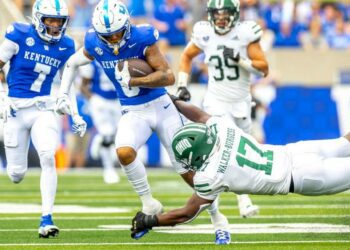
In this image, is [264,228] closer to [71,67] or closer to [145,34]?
[145,34]

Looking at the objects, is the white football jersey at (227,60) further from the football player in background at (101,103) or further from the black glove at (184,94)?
the football player in background at (101,103)

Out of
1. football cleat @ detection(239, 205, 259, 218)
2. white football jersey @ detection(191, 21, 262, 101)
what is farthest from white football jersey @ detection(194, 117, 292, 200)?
white football jersey @ detection(191, 21, 262, 101)

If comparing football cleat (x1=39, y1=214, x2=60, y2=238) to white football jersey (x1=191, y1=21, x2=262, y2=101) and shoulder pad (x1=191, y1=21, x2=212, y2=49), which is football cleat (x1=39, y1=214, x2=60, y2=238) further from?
shoulder pad (x1=191, y1=21, x2=212, y2=49)

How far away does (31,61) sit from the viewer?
338 inches

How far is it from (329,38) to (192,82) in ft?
12.7

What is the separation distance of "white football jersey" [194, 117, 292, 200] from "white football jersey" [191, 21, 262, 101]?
2.63 m

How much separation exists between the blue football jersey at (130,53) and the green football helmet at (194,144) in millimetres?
1569

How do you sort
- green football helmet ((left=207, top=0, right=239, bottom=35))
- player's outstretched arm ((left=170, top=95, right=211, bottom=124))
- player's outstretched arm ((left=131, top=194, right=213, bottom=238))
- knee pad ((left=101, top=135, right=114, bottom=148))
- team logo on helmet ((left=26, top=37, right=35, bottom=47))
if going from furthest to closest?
knee pad ((left=101, top=135, right=114, bottom=148)) → green football helmet ((left=207, top=0, right=239, bottom=35)) → team logo on helmet ((left=26, top=37, right=35, bottom=47)) → player's outstretched arm ((left=170, top=95, right=211, bottom=124)) → player's outstretched arm ((left=131, top=194, right=213, bottom=238))

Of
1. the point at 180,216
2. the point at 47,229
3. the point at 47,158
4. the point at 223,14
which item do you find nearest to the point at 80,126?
the point at 47,158

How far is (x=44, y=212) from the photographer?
26.3 feet

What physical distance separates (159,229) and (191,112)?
1.50 meters

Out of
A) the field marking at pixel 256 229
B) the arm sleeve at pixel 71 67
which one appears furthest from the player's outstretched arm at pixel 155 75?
the field marking at pixel 256 229

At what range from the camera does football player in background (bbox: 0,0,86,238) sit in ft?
27.8

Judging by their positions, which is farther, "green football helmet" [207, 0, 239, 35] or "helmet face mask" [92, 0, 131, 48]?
"green football helmet" [207, 0, 239, 35]
